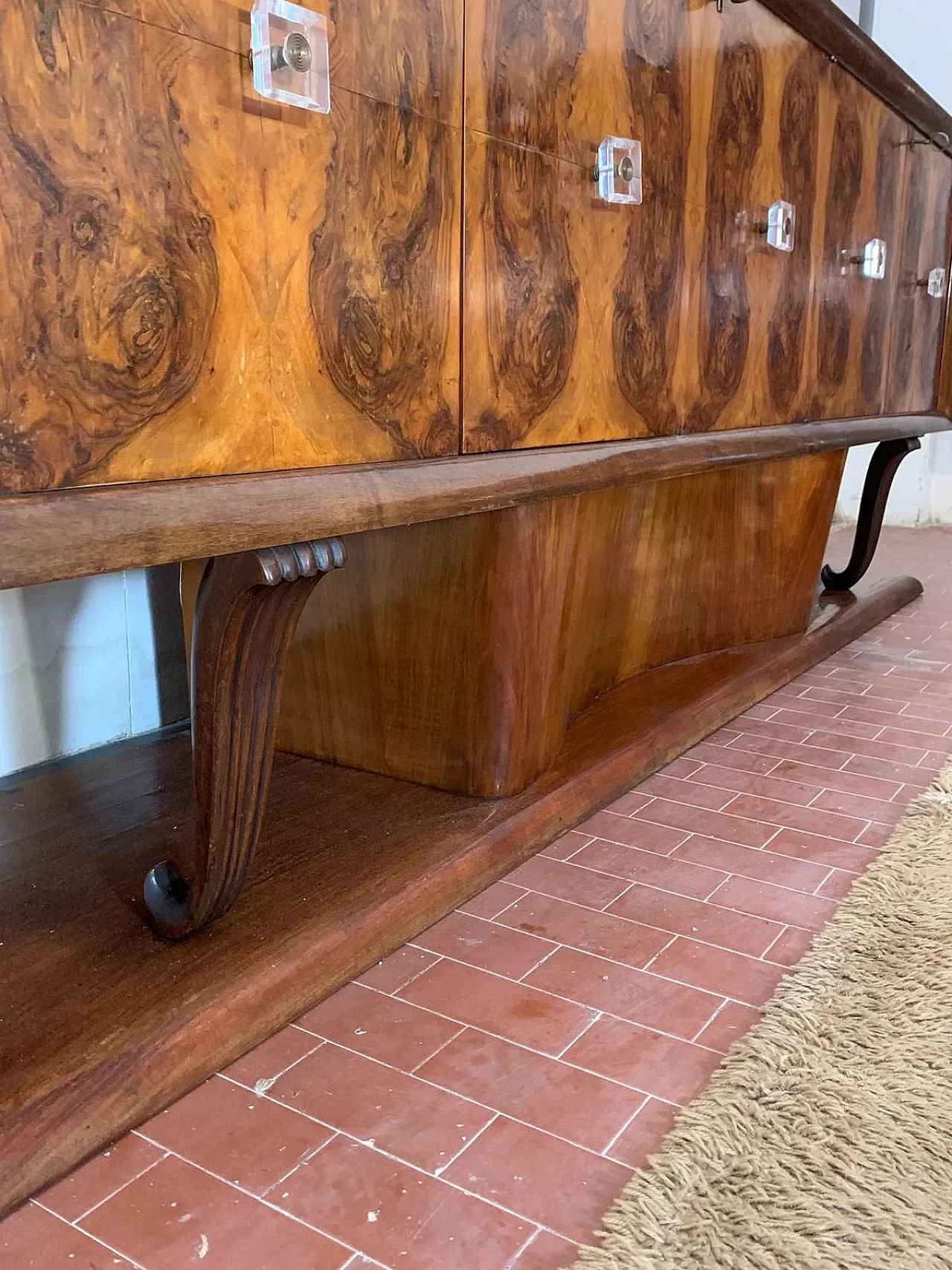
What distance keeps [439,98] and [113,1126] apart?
96 cm

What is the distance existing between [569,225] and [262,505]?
63 cm

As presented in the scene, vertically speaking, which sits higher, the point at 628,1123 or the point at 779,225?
the point at 779,225

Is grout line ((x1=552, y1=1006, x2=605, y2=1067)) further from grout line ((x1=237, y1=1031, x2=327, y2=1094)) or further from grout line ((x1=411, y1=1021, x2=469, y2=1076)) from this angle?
grout line ((x1=237, y1=1031, x2=327, y2=1094))

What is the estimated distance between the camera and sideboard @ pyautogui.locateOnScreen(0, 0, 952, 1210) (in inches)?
30.6

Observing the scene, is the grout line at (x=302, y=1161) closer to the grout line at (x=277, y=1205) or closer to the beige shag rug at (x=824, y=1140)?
the grout line at (x=277, y=1205)

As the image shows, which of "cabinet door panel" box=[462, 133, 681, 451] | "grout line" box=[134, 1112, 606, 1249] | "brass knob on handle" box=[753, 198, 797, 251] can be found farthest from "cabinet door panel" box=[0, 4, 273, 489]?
"brass knob on handle" box=[753, 198, 797, 251]

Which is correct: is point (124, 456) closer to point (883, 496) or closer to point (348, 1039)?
point (348, 1039)

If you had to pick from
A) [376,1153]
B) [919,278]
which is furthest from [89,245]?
[919,278]

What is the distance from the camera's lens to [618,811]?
5.32 ft

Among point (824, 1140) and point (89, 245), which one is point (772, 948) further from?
point (89, 245)

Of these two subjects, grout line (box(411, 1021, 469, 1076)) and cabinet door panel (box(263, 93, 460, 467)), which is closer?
cabinet door panel (box(263, 93, 460, 467))

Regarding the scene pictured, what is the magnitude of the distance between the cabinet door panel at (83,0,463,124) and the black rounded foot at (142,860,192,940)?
2.44ft

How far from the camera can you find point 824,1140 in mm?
917

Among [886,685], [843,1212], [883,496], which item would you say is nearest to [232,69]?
[843,1212]
